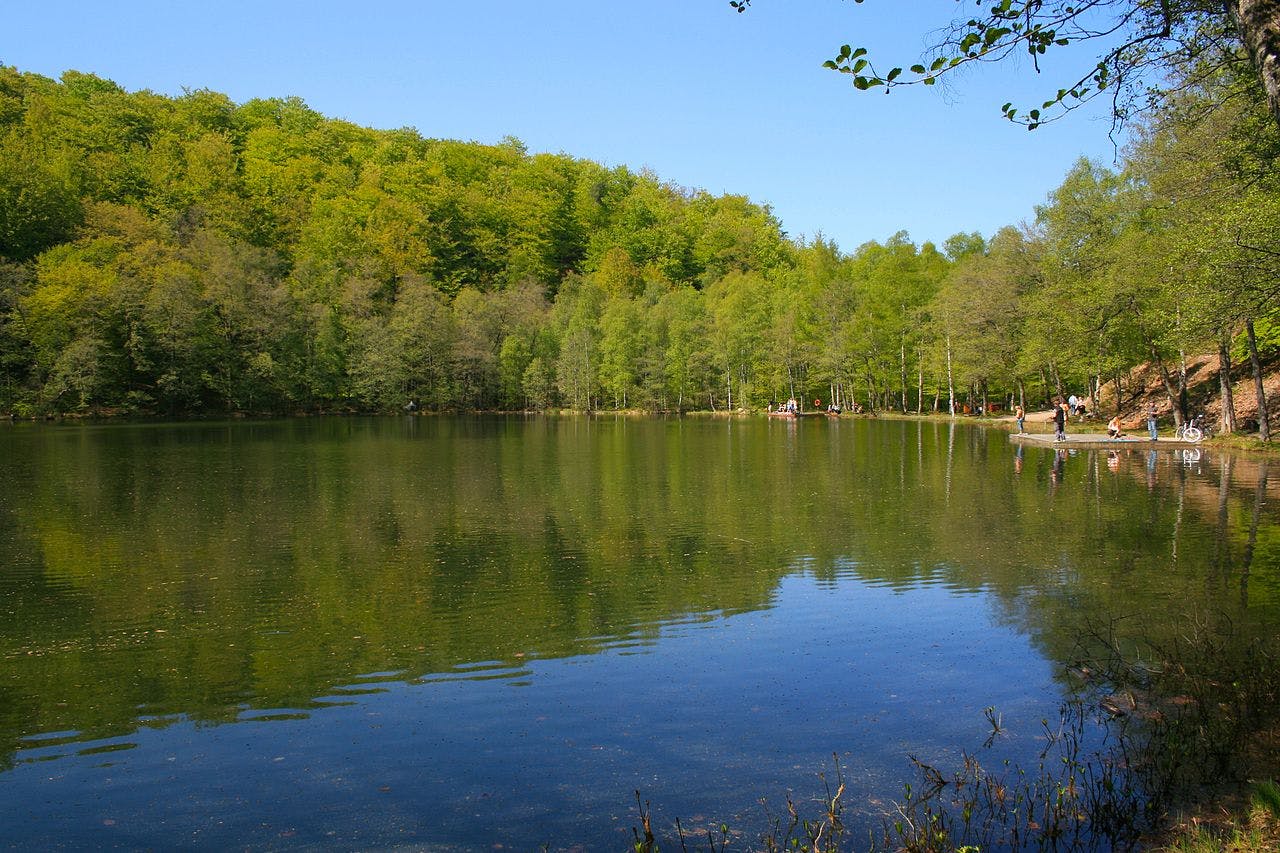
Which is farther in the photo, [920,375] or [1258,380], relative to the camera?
[920,375]

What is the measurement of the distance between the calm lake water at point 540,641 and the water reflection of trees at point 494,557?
0.26 ft

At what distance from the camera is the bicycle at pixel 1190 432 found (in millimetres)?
35625

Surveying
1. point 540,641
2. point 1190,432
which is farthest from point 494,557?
point 1190,432

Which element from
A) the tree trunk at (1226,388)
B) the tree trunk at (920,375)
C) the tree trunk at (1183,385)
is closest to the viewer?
the tree trunk at (1226,388)

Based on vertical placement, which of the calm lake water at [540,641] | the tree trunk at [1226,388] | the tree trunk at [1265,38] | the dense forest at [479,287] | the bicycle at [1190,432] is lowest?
the calm lake water at [540,641]

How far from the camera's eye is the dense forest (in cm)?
4788

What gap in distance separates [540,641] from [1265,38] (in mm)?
8435

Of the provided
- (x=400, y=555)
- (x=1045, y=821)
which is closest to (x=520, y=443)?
(x=400, y=555)

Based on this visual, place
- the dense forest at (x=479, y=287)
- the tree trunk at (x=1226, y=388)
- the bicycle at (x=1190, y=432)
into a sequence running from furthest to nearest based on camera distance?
1. the dense forest at (x=479, y=287)
2. the bicycle at (x=1190, y=432)
3. the tree trunk at (x=1226, y=388)

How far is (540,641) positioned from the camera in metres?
A: 10.4

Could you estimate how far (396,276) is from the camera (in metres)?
105

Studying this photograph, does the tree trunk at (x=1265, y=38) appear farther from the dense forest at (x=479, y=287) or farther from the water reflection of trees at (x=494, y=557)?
the dense forest at (x=479, y=287)

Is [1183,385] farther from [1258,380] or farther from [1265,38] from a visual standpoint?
[1265,38]

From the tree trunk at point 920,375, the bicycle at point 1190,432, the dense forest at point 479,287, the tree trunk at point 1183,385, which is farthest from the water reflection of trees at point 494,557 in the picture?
the tree trunk at point 920,375
